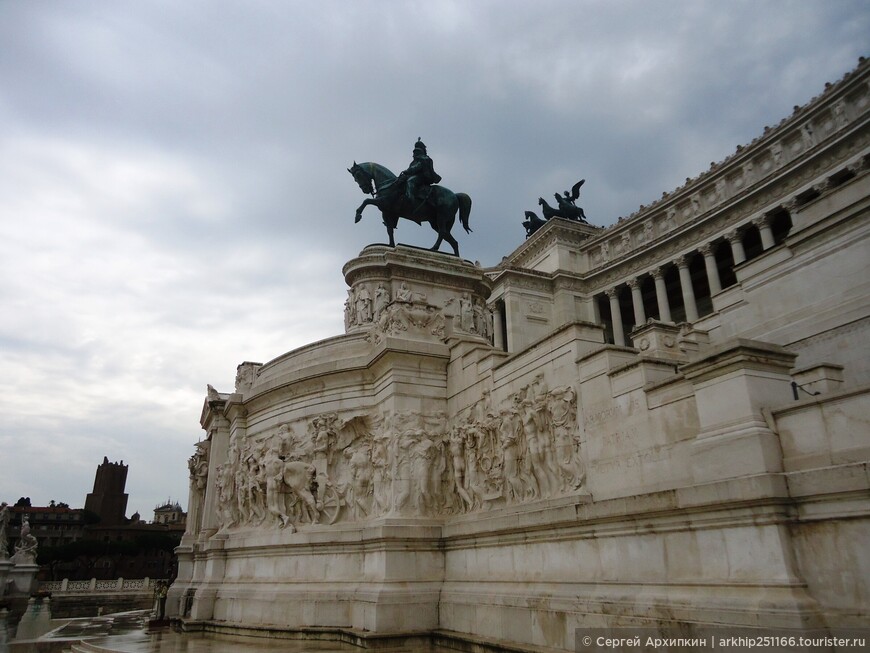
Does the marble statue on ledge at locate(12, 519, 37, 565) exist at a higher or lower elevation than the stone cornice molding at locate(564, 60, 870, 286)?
lower

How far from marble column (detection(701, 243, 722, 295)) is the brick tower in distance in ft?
405

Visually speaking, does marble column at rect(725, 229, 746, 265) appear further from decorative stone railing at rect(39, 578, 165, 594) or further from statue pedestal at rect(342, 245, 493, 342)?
decorative stone railing at rect(39, 578, 165, 594)

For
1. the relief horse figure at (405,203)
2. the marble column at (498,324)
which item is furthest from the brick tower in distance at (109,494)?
the relief horse figure at (405,203)

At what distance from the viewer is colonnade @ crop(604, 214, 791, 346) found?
4162 centimetres

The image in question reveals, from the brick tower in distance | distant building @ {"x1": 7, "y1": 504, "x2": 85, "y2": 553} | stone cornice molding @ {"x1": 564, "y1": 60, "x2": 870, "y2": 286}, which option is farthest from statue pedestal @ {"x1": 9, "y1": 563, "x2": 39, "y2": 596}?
the brick tower in distance

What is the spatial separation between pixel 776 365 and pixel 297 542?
12.4 meters

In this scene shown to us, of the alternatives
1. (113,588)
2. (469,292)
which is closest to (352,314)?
(469,292)

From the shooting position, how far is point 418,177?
25.0 m

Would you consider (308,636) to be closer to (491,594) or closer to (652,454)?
(491,594)

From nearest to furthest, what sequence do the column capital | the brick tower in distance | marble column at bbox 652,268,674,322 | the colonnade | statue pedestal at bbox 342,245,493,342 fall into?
statue pedestal at bbox 342,245,493,342, the column capital, the colonnade, marble column at bbox 652,268,674,322, the brick tower in distance

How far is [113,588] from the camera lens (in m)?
48.2

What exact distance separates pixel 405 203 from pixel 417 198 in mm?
626

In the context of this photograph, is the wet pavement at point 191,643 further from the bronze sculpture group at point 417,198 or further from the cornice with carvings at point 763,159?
the cornice with carvings at point 763,159

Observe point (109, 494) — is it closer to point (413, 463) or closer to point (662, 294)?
point (662, 294)
